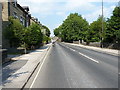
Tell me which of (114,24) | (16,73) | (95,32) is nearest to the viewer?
(16,73)

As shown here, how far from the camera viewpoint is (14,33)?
83.9 feet

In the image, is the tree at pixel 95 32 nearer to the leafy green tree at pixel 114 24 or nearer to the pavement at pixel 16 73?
the leafy green tree at pixel 114 24

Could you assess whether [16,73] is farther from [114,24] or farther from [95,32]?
[95,32]

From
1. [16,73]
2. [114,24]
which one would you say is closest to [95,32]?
[114,24]

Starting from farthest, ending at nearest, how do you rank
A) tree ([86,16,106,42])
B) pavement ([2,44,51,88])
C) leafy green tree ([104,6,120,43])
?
tree ([86,16,106,42]), leafy green tree ([104,6,120,43]), pavement ([2,44,51,88])

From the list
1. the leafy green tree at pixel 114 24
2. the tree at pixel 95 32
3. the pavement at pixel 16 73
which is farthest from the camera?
the tree at pixel 95 32

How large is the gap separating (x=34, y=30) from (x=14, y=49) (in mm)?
7218

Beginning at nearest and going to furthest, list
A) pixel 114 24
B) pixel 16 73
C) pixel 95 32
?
pixel 16 73 → pixel 114 24 → pixel 95 32

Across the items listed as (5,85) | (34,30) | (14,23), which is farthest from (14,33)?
(5,85)

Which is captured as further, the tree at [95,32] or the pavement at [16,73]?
the tree at [95,32]

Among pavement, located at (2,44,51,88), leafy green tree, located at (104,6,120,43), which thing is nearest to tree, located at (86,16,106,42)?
leafy green tree, located at (104,6,120,43)

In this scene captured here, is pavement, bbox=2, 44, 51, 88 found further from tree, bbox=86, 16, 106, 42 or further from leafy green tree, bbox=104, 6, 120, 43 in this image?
tree, bbox=86, 16, 106, 42

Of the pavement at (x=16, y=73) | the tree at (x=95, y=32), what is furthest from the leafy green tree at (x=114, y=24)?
the tree at (x=95, y=32)

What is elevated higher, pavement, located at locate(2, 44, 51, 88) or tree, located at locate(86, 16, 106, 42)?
tree, located at locate(86, 16, 106, 42)
